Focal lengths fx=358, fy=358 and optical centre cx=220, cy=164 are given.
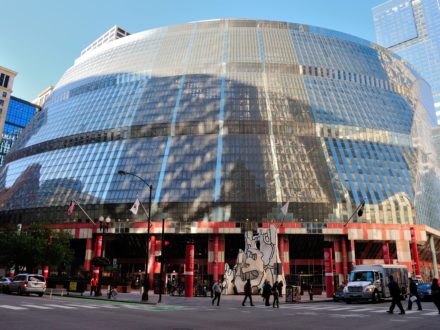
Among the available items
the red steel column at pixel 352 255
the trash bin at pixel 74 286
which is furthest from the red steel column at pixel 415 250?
the trash bin at pixel 74 286

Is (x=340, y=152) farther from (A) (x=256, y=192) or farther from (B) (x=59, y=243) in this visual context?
(B) (x=59, y=243)

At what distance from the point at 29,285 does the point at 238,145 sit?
120ft

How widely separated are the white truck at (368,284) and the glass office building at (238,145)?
55.8ft

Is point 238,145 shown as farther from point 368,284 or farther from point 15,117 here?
point 15,117

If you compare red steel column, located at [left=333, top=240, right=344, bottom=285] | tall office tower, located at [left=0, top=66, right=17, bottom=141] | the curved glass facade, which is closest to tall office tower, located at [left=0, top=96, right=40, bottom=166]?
tall office tower, located at [left=0, top=66, right=17, bottom=141]

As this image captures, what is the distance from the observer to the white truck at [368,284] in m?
28.5

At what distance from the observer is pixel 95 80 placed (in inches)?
3105

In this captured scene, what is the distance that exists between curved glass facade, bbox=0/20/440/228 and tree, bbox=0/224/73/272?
6.68 meters

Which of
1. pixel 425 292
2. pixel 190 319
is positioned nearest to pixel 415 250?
pixel 425 292

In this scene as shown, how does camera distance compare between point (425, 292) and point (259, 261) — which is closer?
point (425, 292)

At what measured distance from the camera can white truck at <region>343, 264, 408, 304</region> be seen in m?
28.5

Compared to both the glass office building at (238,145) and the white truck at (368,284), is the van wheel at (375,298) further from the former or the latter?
the glass office building at (238,145)

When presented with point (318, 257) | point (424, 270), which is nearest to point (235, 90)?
point (318, 257)

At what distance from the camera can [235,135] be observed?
60.4m
